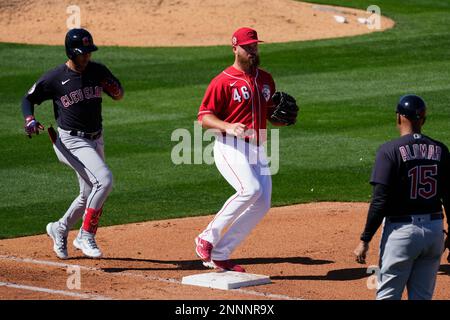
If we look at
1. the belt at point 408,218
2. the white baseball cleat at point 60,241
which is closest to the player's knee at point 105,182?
the white baseball cleat at point 60,241

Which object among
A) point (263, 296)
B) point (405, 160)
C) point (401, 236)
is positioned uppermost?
point (405, 160)

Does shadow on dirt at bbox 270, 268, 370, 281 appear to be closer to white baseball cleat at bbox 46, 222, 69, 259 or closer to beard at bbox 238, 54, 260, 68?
beard at bbox 238, 54, 260, 68

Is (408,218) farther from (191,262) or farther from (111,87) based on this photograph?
(111,87)

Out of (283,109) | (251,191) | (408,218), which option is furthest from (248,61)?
(408,218)

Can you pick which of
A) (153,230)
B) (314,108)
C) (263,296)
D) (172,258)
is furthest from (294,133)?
(263,296)

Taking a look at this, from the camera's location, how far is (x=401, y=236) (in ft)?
21.8

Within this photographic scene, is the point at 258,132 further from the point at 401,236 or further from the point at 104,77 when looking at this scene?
the point at 401,236

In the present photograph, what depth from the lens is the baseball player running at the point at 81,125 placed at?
933 centimetres

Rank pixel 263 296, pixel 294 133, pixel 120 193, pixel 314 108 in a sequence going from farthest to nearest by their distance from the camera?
pixel 314 108 < pixel 294 133 < pixel 120 193 < pixel 263 296

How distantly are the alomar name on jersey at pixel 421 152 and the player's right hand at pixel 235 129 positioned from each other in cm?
203

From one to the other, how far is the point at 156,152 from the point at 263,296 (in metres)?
5.88

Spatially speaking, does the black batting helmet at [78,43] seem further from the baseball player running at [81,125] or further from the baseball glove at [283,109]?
the baseball glove at [283,109]

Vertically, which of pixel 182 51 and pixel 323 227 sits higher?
pixel 182 51

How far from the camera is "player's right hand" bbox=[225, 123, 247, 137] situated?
27.7 ft
